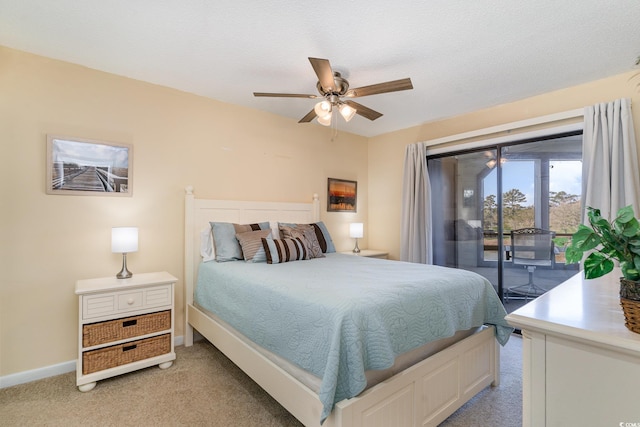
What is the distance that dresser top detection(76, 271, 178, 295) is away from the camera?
7.17 ft

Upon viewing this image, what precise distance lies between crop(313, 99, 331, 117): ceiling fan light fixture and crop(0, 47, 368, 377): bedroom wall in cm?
143

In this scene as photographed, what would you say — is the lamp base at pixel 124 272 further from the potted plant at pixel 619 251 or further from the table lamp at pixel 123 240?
the potted plant at pixel 619 251

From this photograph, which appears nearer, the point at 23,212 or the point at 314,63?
the point at 314,63

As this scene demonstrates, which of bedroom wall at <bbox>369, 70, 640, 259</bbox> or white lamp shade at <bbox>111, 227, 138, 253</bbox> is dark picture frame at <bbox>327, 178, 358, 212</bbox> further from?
white lamp shade at <bbox>111, 227, 138, 253</bbox>

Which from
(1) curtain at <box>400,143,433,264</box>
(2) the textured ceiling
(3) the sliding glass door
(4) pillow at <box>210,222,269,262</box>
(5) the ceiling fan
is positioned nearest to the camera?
(2) the textured ceiling

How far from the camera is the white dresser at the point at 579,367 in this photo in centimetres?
76

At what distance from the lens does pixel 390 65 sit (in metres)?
2.48

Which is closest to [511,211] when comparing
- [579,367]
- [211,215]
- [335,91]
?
[335,91]

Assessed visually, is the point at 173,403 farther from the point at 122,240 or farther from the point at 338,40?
the point at 338,40

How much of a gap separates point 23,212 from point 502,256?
4702mm

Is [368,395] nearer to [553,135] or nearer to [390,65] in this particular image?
[390,65]

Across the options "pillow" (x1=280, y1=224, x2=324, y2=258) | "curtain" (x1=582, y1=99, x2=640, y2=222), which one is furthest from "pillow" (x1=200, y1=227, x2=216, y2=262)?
"curtain" (x1=582, y1=99, x2=640, y2=222)

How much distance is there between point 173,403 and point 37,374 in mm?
1270

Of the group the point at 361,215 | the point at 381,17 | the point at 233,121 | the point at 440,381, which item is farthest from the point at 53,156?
the point at 361,215
